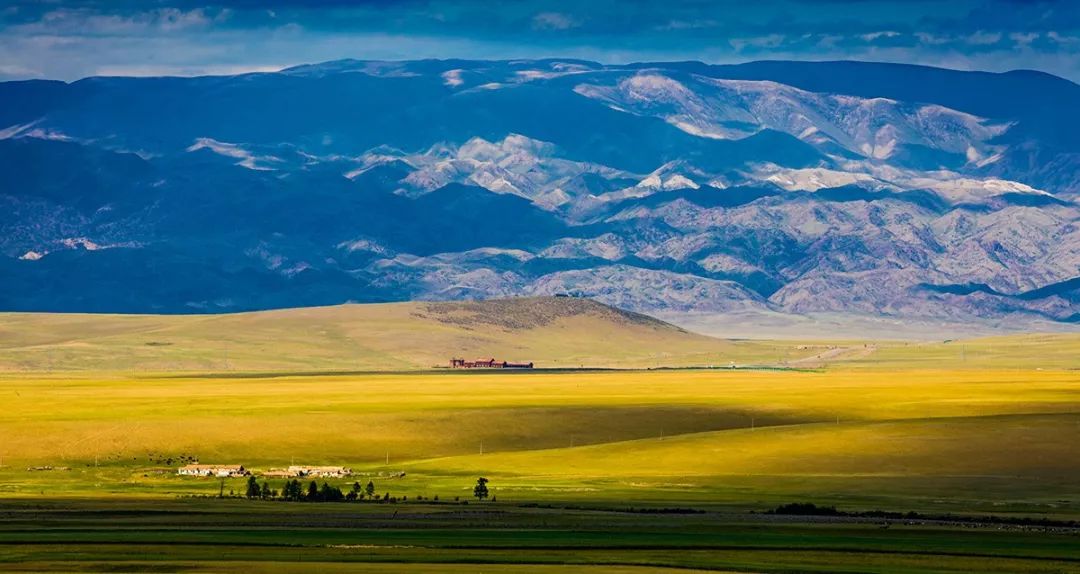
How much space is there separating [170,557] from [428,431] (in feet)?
283

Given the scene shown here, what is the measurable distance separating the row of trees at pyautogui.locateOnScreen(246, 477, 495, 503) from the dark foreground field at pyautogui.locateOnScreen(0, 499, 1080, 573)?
26.6ft

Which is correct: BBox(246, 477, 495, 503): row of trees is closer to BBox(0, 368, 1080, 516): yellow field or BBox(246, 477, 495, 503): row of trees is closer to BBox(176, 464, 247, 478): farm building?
BBox(0, 368, 1080, 516): yellow field

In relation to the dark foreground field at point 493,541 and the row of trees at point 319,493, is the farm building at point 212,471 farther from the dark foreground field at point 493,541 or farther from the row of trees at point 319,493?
the dark foreground field at point 493,541

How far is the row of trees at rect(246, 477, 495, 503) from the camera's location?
120 meters

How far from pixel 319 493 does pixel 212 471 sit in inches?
995

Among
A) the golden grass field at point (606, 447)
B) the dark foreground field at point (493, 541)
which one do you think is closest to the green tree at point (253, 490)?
the golden grass field at point (606, 447)

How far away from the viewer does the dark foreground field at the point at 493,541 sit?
272 ft

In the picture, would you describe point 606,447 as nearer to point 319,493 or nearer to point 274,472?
point 274,472

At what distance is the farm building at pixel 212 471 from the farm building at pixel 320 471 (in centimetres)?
342

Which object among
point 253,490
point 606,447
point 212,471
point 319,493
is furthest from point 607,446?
point 319,493

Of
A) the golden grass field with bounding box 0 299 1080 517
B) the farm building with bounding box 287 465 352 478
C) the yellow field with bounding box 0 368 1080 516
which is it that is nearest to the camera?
the golden grass field with bounding box 0 299 1080 517

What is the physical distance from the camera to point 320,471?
144m

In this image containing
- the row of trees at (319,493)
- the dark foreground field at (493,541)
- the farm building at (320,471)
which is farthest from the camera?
the farm building at (320,471)

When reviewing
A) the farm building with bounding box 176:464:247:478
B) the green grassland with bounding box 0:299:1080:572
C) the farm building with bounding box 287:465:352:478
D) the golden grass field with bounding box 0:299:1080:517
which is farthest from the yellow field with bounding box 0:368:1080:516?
the farm building with bounding box 176:464:247:478
